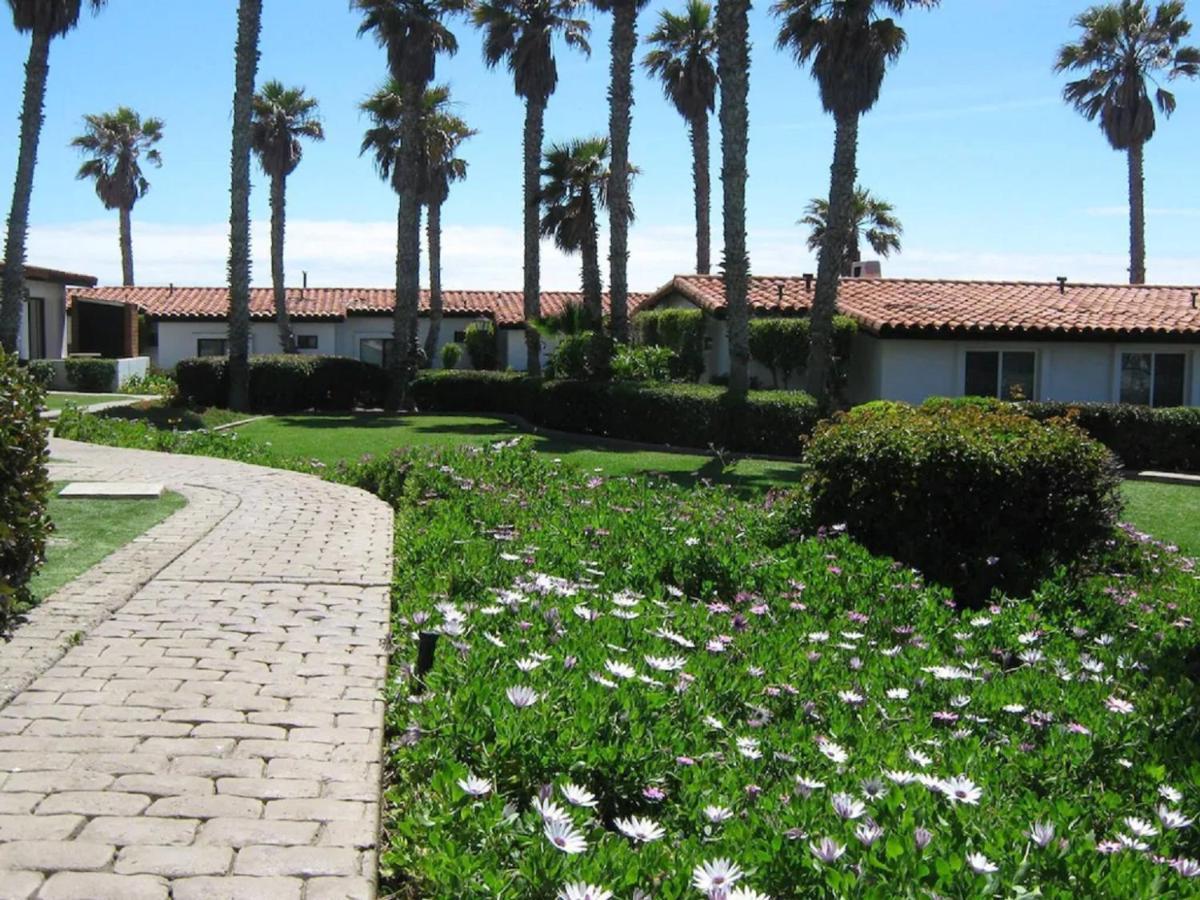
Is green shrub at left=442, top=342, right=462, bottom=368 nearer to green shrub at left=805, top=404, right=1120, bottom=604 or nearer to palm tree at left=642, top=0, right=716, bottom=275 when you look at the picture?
palm tree at left=642, top=0, right=716, bottom=275

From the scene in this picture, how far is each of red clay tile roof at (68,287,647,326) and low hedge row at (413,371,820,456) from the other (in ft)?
68.9

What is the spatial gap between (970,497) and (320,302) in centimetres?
4293

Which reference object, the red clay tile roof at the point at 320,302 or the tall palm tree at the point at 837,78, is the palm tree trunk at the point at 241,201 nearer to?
the tall palm tree at the point at 837,78

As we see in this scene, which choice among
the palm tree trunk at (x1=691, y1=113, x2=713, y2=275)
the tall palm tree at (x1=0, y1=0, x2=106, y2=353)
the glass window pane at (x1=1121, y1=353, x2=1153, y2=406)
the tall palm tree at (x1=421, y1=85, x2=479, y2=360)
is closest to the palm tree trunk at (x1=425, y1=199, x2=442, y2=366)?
the tall palm tree at (x1=421, y1=85, x2=479, y2=360)

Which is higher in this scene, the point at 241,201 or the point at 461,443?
the point at 241,201

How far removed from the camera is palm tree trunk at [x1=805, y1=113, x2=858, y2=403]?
24297mm

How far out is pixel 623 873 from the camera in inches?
125

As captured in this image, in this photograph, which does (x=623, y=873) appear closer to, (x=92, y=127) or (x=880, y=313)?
(x=880, y=313)

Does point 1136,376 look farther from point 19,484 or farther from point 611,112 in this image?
point 19,484

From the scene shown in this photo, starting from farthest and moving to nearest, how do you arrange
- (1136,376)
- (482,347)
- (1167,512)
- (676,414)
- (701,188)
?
(482,347), (701,188), (1136,376), (676,414), (1167,512)

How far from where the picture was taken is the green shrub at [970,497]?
9617 millimetres

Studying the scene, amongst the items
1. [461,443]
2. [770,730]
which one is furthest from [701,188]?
[770,730]

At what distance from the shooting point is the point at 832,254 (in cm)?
2428

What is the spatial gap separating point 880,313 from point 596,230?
10.3 m
